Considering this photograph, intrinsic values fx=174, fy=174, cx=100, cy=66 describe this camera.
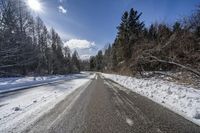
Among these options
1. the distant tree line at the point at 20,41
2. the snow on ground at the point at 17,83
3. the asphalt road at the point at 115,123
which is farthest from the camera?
the distant tree line at the point at 20,41

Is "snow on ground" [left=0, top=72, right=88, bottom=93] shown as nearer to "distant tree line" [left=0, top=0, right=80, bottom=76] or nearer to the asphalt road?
"distant tree line" [left=0, top=0, right=80, bottom=76]

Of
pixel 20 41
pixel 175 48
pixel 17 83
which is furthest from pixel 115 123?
pixel 20 41

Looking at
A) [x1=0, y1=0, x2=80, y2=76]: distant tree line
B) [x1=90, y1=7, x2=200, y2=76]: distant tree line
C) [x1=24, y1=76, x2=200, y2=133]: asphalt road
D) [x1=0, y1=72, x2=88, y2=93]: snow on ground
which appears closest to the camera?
[x1=24, y1=76, x2=200, y2=133]: asphalt road

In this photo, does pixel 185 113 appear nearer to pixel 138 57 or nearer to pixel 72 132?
pixel 72 132

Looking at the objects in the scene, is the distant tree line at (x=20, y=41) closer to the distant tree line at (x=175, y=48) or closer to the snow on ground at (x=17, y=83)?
the snow on ground at (x=17, y=83)

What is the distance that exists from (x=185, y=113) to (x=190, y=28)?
7280mm

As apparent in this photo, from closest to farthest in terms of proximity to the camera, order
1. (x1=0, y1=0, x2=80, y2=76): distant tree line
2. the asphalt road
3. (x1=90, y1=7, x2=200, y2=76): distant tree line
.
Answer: the asphalt road → (x1=90, y1=7, x2=200, y2=76): distant tree line → (x1=0, y1=0, x2=80, y2=76): distant tree line

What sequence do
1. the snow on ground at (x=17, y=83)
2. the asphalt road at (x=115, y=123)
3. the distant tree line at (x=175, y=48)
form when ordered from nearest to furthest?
the asphalt road at (x=115, y=123), the distant tree line at (x=175, y=48), the snow on ground at (x=17, y=83)

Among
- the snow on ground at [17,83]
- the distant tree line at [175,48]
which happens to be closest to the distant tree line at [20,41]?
the snow on ground at [17,83]

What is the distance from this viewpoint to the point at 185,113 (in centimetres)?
586

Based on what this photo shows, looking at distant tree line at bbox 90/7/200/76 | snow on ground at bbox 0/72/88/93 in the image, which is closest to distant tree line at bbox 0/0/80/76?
snow on ground at bbox 0/72/88/93

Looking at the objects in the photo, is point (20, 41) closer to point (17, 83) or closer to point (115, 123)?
point (17, 83)

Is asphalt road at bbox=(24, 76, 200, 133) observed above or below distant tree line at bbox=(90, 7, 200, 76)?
below

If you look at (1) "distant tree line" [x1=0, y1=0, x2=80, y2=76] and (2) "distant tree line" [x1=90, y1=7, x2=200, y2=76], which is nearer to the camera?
(2) "distant tree line" [x1=90, y1=7, x2=200, y2=76]
